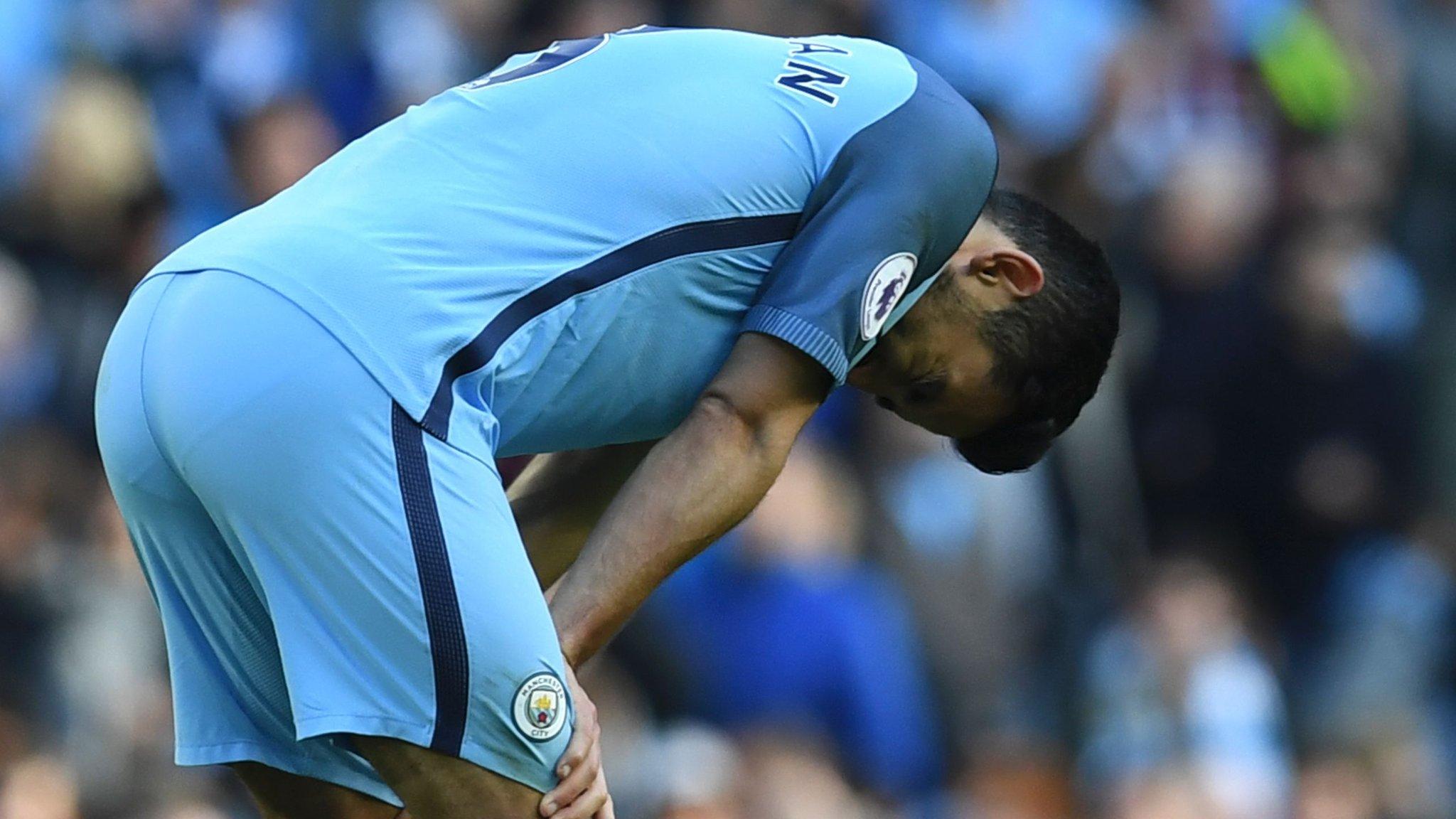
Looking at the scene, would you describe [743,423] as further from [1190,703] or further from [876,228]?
[1190,703]

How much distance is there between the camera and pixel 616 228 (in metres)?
3.56

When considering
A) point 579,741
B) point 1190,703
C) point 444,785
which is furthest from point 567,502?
point 1190,703

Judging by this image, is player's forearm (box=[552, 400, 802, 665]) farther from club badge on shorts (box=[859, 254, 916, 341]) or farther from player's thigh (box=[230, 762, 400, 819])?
player's thigh (box=[230, 762, 400, 819])

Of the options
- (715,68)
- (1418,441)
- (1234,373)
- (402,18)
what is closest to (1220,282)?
(1234,373)

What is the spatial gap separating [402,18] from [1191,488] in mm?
4114

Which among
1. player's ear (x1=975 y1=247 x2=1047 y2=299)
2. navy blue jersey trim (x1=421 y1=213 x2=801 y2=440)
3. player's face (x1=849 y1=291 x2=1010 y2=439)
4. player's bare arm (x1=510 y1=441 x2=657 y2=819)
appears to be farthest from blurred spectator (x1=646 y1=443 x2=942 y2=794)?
navy blue jersey trim (x1=421 y1=213 x2=801 y2=440)

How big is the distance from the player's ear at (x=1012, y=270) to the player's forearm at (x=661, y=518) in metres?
0.56

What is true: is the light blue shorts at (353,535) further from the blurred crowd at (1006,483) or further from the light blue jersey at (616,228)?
the blurred crowd at (1006,483)

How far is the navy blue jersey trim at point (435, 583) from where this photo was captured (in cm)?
333

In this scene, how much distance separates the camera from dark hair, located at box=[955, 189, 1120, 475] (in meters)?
3.96

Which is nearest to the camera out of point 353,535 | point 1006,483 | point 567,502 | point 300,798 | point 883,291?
point 353,535

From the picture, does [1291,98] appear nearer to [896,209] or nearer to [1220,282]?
[1220,282]

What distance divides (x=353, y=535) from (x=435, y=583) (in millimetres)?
144

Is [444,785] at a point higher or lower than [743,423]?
lower
